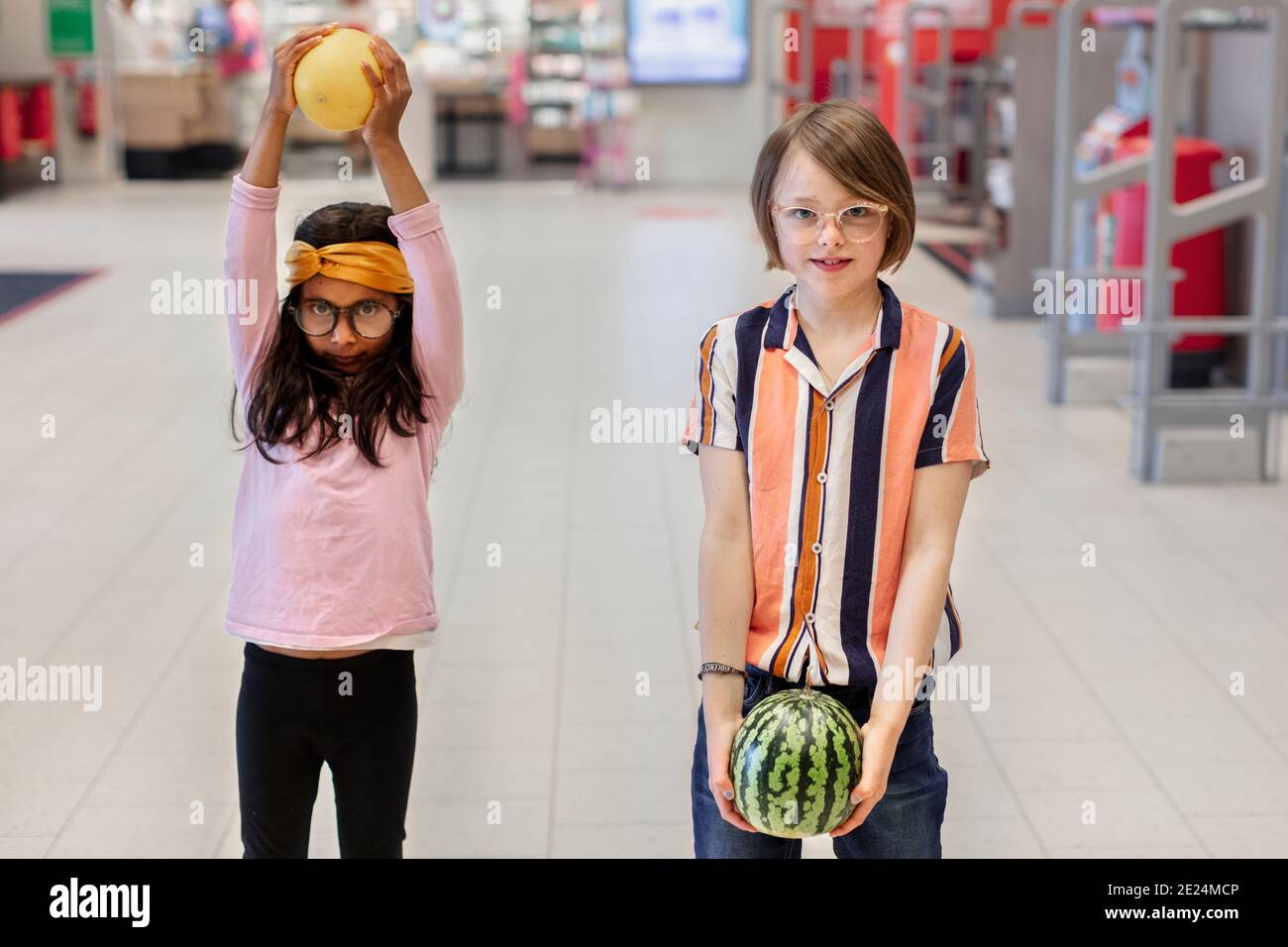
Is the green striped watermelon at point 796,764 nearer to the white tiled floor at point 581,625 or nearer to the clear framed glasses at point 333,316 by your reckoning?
the clear framed glasses at point 333,316

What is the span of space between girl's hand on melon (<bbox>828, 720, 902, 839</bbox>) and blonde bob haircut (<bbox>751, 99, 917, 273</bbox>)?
50cm

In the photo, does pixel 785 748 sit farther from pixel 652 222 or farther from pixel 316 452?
pixel 652 222

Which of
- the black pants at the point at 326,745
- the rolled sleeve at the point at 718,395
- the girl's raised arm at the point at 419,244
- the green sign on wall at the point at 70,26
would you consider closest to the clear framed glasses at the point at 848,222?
the rolled sleeve at the point at 718,395

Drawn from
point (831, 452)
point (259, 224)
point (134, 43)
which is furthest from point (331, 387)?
point (134, 43)

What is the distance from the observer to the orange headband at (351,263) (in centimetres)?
203

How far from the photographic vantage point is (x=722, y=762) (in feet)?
5.76

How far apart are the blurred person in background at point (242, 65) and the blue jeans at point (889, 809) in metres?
16.7

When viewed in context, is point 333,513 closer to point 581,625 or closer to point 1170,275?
point 581,625

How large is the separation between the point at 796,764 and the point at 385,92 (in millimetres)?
904

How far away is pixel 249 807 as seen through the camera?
2.13 metres

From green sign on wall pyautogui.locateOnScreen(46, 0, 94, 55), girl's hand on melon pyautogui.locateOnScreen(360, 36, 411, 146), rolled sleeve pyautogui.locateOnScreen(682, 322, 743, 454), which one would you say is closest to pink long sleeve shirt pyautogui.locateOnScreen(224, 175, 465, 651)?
girl's hand on melon pyautogui.locateOnScreen(360, 36, 411, 146)

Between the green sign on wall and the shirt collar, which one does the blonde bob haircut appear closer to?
the shirt collar

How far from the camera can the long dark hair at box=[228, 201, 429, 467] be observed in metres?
2.05

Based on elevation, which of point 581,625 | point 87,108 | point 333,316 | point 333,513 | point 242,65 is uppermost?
point 242,65
